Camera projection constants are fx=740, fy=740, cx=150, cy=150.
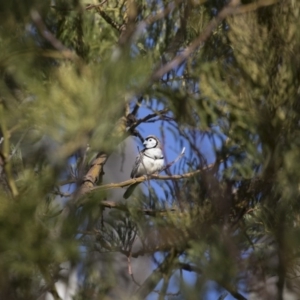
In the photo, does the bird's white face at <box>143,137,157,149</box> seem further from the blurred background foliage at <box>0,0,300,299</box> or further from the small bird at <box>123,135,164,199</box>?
the blurred background foliage at <box>0,0,300,299</box>

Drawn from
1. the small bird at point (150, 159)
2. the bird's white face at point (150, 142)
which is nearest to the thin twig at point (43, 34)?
the small bird at point (150, 159)

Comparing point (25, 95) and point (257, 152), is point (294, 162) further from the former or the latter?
point (25, 95)

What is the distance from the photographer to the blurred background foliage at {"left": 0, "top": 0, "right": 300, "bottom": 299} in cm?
138

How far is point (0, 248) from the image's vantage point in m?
1.38

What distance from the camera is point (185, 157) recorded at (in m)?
1.61

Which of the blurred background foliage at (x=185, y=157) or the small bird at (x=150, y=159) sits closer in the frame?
the blurred background foliage at (x=185, y=157)

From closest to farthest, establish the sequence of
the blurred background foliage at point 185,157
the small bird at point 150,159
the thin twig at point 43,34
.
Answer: the blurred background foliage at point 185,157, the thin twig at point 43,34, the small bird at point 150,159

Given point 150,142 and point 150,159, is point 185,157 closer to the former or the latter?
point 150,159

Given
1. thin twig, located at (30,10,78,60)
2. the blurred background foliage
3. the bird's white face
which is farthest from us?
the bird's white face

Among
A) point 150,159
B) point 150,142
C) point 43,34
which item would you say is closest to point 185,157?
point 43,34

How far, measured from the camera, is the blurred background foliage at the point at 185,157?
54.5 inches

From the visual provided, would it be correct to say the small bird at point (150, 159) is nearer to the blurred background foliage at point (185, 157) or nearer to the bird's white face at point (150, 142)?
the bird's white face at point (150, 142)

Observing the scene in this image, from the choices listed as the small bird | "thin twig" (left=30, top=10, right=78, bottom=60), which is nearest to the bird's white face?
the small bird

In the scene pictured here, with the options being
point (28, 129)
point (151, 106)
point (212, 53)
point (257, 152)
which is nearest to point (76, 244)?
point (28, 129)
